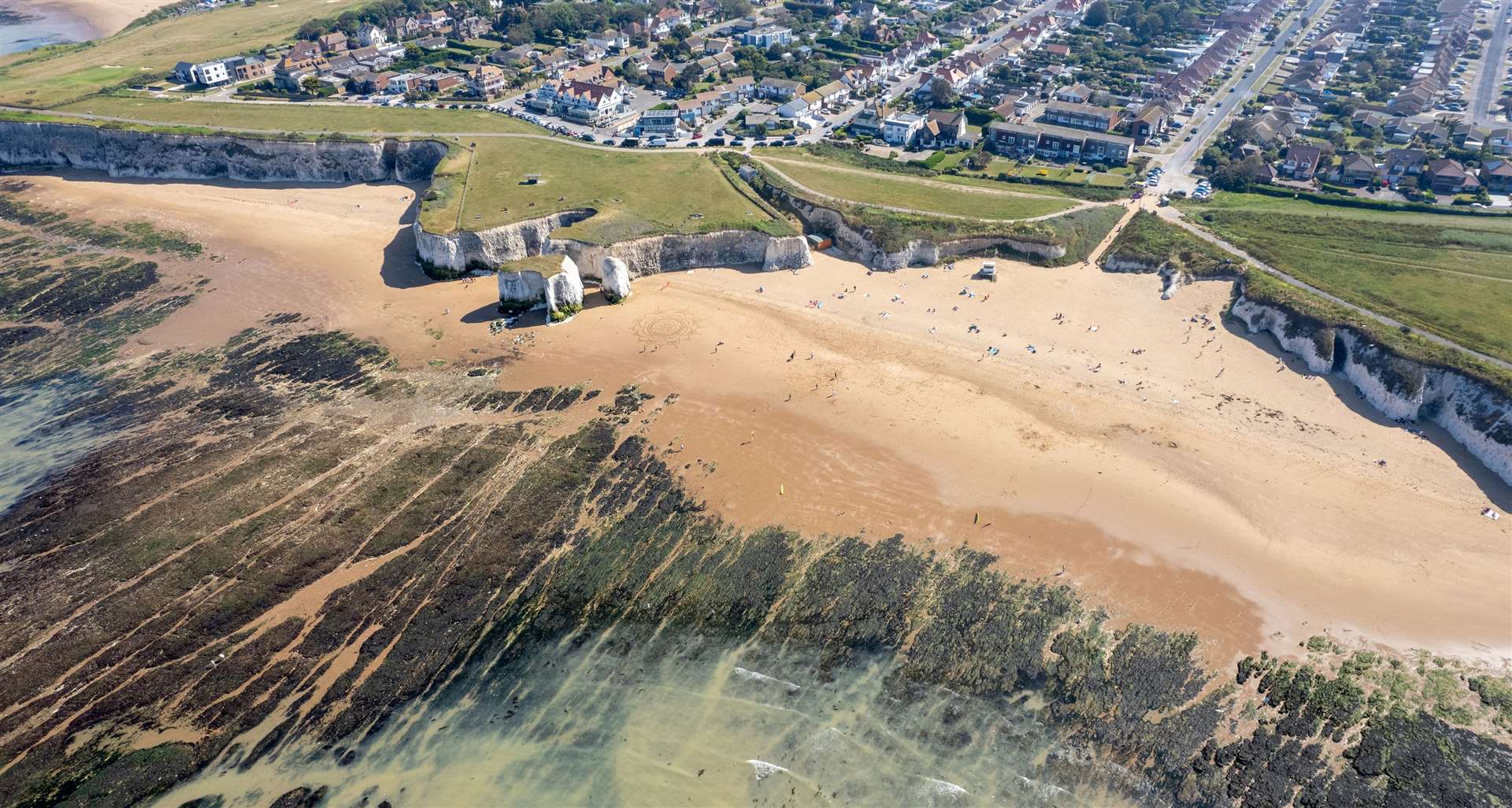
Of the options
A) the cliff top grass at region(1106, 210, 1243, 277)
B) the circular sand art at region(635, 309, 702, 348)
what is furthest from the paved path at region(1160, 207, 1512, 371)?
the circular sand art at region(635, 309, 702, 348)

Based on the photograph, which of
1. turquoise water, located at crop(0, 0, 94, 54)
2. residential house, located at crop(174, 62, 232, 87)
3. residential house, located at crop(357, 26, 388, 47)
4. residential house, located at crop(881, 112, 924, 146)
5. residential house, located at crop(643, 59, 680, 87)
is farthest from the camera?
turquoise water, located at crop(0, 0, 94, 54)

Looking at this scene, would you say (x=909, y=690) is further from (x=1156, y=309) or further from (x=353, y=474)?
(x=1156, y=309)

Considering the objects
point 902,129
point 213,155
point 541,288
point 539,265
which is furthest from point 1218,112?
point 213,155

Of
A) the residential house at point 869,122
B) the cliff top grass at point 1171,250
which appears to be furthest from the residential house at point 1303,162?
the residential house at point 869,122

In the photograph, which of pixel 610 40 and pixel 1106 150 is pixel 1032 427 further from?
pixel 610 40

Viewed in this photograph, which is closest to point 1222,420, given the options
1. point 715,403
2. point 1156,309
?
point 1156,309

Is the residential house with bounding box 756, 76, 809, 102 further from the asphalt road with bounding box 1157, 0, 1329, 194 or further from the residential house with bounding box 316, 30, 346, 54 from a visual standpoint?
the residential house with bounding box 316, 30, 346, 54

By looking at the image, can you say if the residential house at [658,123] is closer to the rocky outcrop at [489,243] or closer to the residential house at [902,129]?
the residential house at [902,129]
